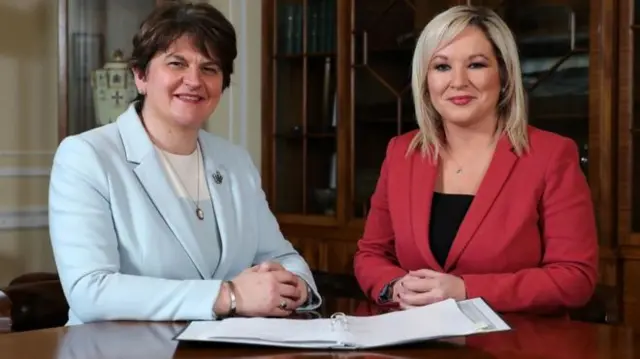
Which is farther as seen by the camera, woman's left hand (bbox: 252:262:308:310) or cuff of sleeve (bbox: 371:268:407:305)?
cuff of sleeve (bbox: 371:268:407:305)

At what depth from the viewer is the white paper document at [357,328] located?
1245mm

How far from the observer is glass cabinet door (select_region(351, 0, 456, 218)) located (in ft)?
11.2

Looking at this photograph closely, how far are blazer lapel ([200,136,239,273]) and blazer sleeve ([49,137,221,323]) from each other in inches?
8.4

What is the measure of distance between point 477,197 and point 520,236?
12 cm

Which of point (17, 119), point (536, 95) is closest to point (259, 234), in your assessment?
point (536, 95)

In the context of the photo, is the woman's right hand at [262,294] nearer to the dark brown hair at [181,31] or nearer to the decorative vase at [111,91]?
the dark brown hair at [181,31]

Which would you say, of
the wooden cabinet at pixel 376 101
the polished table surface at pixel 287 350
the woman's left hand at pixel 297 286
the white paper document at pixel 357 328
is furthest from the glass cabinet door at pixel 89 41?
the white paper document at pixel 357 328

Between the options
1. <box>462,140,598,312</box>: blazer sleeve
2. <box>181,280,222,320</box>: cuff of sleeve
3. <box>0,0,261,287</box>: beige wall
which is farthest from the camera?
<box>0,0,261,287</box>: beige wall

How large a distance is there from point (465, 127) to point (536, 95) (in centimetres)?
128

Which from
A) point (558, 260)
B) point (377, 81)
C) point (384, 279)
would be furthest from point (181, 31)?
point (377, 81)

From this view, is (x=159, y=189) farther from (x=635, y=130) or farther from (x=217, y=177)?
(x=635, y=130)

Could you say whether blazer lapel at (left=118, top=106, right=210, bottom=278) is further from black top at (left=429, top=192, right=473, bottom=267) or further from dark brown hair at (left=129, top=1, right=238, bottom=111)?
black top at (left=429, top=192, right=473, bottom=267)

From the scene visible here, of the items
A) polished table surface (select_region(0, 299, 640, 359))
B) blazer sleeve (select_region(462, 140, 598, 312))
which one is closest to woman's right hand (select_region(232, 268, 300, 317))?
polished table surface (select_region(0, 299, 640, 359))

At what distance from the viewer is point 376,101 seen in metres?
3.49
